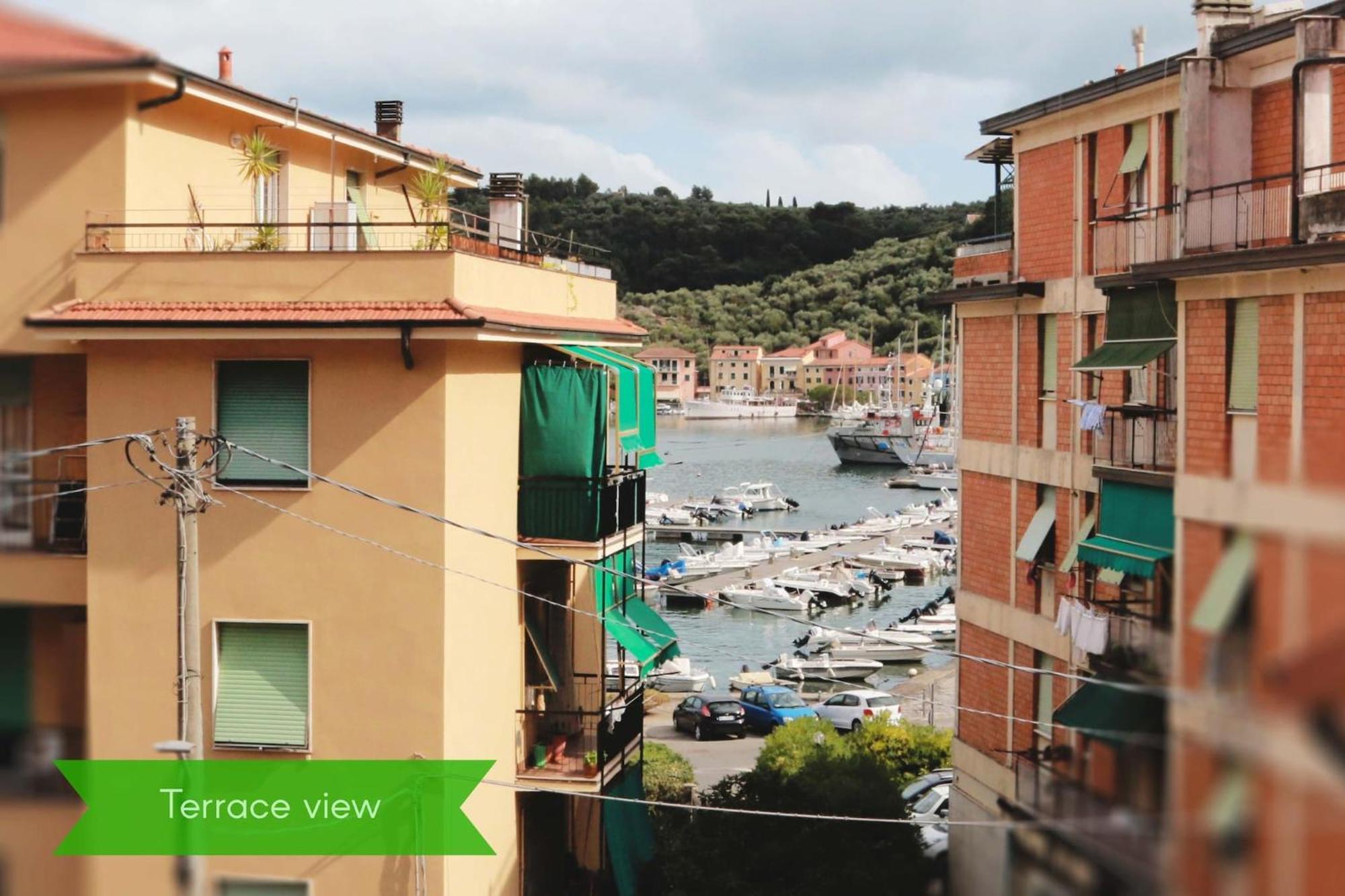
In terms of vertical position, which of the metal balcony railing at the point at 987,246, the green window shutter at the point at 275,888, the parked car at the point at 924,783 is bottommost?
the parked car at the point at 924,783

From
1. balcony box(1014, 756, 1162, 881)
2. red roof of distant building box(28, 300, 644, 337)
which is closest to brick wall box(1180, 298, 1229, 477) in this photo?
Result: red roof of distant building box(28, 300, 644, 337)

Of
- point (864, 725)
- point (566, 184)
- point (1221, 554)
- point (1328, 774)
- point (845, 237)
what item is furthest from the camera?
point (845, 237)

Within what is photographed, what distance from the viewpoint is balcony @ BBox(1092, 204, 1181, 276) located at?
17.5m

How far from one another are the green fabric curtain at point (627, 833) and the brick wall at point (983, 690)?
5.07 m

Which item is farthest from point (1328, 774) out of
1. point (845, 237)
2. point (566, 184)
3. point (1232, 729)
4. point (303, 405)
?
point (845, 237)

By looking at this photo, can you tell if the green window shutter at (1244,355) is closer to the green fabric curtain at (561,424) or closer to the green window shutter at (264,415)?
the green fabric curtain at (561,424)

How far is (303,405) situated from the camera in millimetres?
14516

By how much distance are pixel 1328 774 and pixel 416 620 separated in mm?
13230

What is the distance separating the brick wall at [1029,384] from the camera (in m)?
20.9

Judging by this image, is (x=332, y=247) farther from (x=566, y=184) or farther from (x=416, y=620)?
(x=566, y=184)

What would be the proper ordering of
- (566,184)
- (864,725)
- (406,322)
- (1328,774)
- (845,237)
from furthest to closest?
(845,237), (566,184), (864,725), (406,322), (1328,774)

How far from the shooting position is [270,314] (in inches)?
554

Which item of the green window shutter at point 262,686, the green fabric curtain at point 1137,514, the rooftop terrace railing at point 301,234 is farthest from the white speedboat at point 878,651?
the green window shutter at point 262,686

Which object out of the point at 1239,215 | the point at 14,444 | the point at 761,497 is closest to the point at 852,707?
the point at 1239,215
